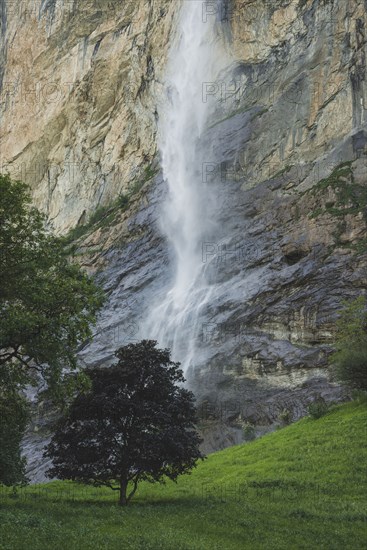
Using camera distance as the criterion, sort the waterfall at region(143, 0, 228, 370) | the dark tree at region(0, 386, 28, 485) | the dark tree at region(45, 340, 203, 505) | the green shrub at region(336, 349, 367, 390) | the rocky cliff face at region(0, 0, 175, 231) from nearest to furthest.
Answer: the dark tree at region(0, 386, 28, 485), the dark tree at region(45, 340, 203, 505), the green shrub at region(336, 349, 367, 390), the waterfall at region(143, 0, 228, 370), the rocky cliff face at region(0, 0, 175, 231)

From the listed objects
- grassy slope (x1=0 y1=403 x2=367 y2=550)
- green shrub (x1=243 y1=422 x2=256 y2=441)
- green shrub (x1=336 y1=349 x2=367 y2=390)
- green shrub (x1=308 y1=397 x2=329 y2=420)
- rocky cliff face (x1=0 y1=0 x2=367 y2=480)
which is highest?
rocky cliff face (x1=0 y1=0 x2=367 y2=480)

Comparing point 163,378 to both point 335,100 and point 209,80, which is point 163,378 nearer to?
point 335,100

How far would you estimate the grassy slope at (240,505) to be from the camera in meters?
12.2

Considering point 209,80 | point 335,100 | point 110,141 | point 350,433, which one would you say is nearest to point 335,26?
point 335,100

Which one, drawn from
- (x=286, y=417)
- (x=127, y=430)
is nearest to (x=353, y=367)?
(x=286, y=417)

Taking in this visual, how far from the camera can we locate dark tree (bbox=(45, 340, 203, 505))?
61.7 feet

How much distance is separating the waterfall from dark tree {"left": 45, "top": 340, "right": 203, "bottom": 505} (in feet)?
60.3

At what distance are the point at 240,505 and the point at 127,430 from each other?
4.65 m

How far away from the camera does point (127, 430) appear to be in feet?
63.3

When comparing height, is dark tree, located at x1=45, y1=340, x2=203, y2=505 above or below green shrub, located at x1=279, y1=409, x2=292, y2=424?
below

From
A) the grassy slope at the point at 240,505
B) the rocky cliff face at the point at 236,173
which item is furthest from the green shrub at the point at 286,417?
the grassy slope at the point at 240,505

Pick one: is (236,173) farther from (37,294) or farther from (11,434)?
(37,294)

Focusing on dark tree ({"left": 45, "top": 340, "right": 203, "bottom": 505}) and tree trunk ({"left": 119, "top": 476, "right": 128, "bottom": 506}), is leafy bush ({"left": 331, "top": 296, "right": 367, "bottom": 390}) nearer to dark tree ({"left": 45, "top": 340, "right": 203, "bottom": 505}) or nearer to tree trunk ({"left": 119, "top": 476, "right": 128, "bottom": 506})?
dark tree ({"left": 45, "top": 340, "right": 203, "bottom": 505})

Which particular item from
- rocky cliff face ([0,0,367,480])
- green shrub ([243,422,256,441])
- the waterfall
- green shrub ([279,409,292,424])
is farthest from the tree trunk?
the waterfall
